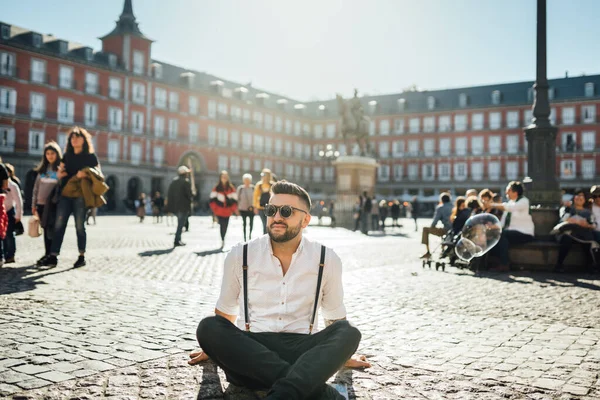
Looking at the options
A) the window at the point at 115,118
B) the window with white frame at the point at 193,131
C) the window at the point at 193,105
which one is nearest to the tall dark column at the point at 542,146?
the window at the point at 115,118

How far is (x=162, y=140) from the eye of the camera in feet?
168

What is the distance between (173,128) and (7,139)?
1533 centimetres

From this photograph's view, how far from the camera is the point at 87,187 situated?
7.85 meters

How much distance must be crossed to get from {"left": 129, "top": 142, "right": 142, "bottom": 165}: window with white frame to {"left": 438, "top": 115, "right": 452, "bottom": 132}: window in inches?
1293

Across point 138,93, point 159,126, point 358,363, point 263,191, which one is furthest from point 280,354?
point 159,126

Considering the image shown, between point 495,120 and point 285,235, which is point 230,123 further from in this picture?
point 285,235

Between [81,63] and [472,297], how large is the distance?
146 feet

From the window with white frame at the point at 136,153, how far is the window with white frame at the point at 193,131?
6.56 meters

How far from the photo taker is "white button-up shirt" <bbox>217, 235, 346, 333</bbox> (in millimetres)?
3051

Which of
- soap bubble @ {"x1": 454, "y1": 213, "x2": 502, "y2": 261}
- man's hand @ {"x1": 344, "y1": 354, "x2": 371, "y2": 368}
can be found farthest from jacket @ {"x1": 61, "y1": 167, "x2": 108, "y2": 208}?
man's hand @ {"x1": 344, "y1": 354, "x2": 371, "y2": 368}

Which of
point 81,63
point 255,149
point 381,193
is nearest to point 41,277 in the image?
point 81,63

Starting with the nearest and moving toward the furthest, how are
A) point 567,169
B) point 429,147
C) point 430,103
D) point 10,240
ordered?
1. point 10,240
2. point 567,169
3. point 429,147
4. point 430,103

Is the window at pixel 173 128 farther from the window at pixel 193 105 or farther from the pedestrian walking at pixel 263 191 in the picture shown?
the pedestrian walking at pixel 263 191

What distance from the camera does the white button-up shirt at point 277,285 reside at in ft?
10.0
